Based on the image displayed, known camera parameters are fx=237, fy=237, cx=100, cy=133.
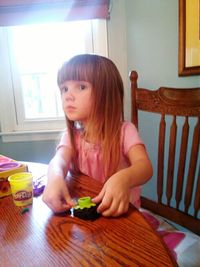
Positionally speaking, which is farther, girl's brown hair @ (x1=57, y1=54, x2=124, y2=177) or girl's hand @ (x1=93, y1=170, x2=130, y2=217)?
girl's brown hair @ (x1=57, y1=54, x2=124, y2=177)

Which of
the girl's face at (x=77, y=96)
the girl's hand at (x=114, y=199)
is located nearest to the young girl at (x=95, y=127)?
the girl's face at (x=77, y=96)

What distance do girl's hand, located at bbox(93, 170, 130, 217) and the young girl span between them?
0.11m

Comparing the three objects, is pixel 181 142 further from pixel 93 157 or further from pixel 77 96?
pixel 77 96

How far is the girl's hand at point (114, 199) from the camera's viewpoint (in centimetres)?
50

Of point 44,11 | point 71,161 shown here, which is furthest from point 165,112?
point 44,11

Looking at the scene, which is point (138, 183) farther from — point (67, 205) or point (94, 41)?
point (94, 41)

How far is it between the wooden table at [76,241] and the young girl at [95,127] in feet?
0.46

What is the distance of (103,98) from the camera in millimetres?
786

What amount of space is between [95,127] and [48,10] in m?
1.05

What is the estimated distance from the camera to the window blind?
144 centimetres

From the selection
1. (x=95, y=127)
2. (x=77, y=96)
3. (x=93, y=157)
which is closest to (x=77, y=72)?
(x=77, y=96)

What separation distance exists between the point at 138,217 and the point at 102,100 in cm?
41

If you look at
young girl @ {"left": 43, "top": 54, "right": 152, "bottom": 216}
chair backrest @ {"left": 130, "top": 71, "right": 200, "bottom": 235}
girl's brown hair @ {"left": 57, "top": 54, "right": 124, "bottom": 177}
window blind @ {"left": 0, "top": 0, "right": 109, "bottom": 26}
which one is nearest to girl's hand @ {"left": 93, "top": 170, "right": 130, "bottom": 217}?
young girl @ {"left": 43, "top": 54, "right": 152, "bottom": 216}

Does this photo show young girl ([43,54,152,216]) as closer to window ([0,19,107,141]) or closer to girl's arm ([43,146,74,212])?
girl's arm ([43,146,74,212])
